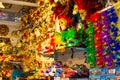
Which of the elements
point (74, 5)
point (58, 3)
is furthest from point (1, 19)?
point (74, 5)

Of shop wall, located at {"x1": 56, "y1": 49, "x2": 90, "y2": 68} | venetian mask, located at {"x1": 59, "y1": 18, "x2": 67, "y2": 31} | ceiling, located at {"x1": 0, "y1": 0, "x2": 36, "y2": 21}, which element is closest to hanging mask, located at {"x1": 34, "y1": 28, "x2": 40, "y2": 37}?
ceiling, located at {"x1": 0, "y1": 0, "x2": 36, "y2": 21}

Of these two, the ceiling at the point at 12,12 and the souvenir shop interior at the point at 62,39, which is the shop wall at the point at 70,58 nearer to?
the souvenir shop interior at the point at 62,39

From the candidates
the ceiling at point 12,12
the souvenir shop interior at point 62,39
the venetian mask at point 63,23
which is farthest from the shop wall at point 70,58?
the ceiling at point 12,12

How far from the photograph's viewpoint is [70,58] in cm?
311

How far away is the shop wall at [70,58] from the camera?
111 inches

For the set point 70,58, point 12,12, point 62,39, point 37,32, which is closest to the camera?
point 62,39

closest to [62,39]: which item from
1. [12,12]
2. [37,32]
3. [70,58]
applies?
[70,58]

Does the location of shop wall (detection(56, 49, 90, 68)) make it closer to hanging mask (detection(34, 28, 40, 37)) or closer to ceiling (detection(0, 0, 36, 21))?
hanging mask (detection(34, 28, 40, 37))

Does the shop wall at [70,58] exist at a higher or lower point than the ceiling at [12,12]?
lower

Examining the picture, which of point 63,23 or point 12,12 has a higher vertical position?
point 12,12

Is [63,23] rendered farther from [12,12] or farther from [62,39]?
[12,12]

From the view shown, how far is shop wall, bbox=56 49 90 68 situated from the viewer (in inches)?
111

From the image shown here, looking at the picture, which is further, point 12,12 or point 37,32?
point 12,12

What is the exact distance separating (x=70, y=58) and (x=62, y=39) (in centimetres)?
37
